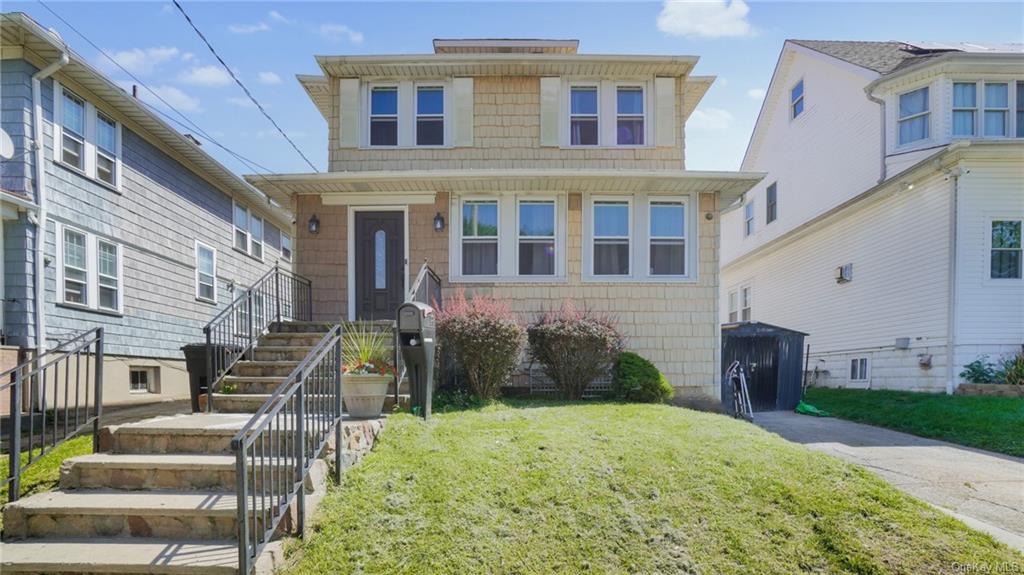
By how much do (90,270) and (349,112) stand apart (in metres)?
5.50

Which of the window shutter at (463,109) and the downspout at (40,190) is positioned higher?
the window shutter at (463,109)

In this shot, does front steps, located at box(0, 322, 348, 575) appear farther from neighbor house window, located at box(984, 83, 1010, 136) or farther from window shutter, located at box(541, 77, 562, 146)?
neighbor house window, located at box(984, 83, 1010, 136)

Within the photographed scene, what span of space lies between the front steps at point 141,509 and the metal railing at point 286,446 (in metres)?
0.09

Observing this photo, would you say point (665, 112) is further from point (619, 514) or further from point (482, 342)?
point (619, 514)

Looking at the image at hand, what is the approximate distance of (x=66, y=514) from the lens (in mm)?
3645

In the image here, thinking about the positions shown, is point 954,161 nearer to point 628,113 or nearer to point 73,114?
point 628,113

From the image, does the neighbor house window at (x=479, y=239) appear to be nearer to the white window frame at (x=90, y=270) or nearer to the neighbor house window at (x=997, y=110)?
the white window frame at (x=90, y=270)

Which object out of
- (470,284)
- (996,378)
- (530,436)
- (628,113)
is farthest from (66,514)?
(996,378)

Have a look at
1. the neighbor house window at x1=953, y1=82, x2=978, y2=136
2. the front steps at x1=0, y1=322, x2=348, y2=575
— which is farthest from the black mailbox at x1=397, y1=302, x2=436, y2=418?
the neighbor house window at x1=953, y1=82, x2=978, y2=136

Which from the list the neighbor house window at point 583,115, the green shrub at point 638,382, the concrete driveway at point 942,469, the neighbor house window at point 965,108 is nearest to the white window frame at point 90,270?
the neighbor house window at point 583,115

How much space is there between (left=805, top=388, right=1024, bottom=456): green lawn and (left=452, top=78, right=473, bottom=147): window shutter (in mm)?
8922

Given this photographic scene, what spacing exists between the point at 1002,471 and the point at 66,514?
345 inches

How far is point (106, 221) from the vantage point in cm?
1003

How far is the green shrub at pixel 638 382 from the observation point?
8273 millimetres
